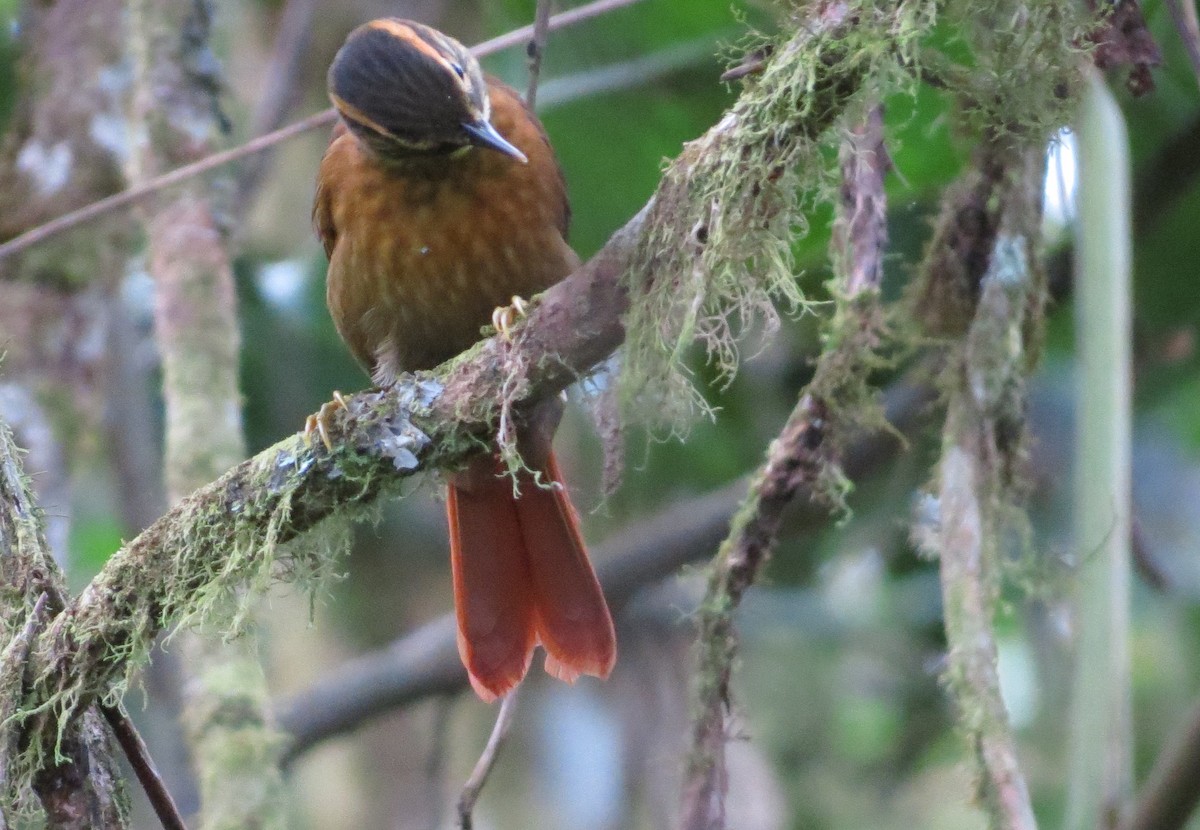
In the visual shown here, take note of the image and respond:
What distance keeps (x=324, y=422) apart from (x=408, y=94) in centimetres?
71

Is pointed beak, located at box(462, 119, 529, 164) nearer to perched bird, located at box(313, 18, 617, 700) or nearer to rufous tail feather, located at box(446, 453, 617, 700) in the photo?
perched bird, located at box(313, 18, 617, 700)

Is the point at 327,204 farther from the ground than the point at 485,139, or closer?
closer

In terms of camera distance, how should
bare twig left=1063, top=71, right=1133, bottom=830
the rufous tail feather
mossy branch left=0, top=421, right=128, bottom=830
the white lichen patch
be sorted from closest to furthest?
1. bare twig left=1063, top=71, right=1133, bottom=830
2. mossy branch left=0, top=421, right=128, bottom=830
3. the rufous tail feather
4. the white lichen patch

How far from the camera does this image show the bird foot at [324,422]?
Result: 206cm

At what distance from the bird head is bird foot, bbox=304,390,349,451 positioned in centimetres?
53

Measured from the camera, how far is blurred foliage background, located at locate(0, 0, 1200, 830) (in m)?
4.09

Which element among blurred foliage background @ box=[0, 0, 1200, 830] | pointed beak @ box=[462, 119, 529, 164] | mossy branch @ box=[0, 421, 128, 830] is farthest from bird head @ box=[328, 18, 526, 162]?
blurred foliage background @ box=[0, 0, 1200, 830]

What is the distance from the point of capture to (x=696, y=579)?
13.5ft

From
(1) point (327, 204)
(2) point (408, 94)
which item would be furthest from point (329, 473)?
(1) point (327, 204)

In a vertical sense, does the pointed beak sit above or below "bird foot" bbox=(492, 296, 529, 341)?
above

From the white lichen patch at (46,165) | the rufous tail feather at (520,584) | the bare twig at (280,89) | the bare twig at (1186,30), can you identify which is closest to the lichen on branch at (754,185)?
the bare twig at (1186,30)

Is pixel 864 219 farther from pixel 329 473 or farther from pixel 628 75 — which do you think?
pixel 628 75

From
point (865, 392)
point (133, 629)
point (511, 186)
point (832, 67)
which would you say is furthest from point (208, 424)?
point (832, 67)

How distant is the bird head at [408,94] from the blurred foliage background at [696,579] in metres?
1.42
